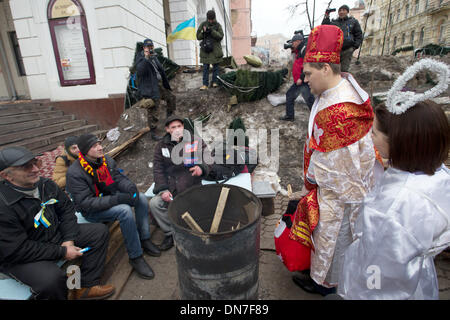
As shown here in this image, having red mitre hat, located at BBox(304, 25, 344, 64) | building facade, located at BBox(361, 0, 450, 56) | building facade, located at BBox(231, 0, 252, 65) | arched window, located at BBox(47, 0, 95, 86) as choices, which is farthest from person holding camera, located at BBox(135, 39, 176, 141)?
building facade, located at BBox(231, 0, 252, 65)

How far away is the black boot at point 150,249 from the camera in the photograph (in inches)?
119

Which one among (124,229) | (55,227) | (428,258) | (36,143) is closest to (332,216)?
(428,258)

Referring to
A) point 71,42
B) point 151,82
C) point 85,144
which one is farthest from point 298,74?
point 71,42

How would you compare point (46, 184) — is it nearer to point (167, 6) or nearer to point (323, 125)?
point (323, 125)

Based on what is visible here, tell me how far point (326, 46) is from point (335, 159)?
840mm

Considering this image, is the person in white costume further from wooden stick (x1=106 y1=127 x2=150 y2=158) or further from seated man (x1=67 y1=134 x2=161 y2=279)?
wooden stick (x1=106 y1=127 x2=150 y2=158)

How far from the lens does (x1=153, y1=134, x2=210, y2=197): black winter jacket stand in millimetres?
3143

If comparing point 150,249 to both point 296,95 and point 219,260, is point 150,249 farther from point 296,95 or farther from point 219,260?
point 296,95

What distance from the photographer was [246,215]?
2047 mm

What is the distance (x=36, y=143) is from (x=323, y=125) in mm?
7459

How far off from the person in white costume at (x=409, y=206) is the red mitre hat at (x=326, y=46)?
60 centimetres

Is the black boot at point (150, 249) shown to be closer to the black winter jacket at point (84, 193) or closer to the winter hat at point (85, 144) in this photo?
the black winter jacket at point (84, 193)

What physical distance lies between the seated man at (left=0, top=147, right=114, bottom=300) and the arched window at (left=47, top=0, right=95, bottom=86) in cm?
699
